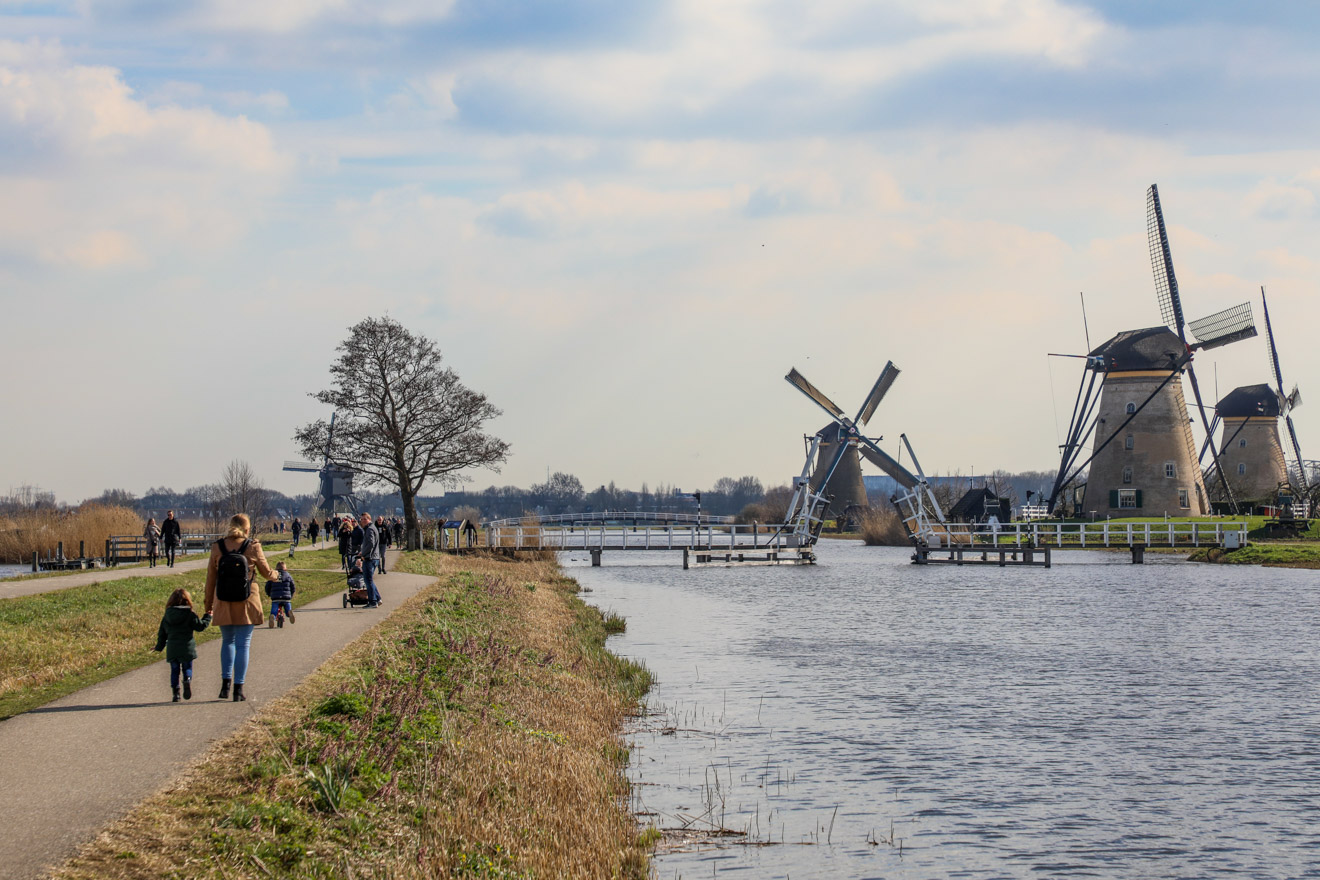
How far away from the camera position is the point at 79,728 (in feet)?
34.2

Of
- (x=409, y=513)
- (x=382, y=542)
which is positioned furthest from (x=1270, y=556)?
(x=382, y=542)

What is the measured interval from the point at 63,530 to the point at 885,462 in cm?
3652

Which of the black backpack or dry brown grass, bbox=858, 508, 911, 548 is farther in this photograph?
dry brown grass, bbox=858, 508, 911, 548

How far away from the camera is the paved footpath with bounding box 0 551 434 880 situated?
7406mm

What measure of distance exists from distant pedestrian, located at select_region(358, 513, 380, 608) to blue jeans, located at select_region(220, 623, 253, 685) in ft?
33.4

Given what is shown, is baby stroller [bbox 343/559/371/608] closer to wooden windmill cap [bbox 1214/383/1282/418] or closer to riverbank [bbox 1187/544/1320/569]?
riverbank [bbox 1187/544/1320/569]

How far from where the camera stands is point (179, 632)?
11.6m

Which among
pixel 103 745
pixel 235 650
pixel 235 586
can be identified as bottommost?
pixel 103 745

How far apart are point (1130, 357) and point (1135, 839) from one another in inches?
2343

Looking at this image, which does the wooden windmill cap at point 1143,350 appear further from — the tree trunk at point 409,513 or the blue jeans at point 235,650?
the blue jeans at point 235,650

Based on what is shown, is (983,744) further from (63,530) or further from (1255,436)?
(1255,436)

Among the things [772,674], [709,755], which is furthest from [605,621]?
[709,755]

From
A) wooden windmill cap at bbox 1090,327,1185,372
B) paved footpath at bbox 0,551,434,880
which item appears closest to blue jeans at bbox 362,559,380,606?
paved footpath at bbox 0,551,434,880

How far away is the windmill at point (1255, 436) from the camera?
258 ft
